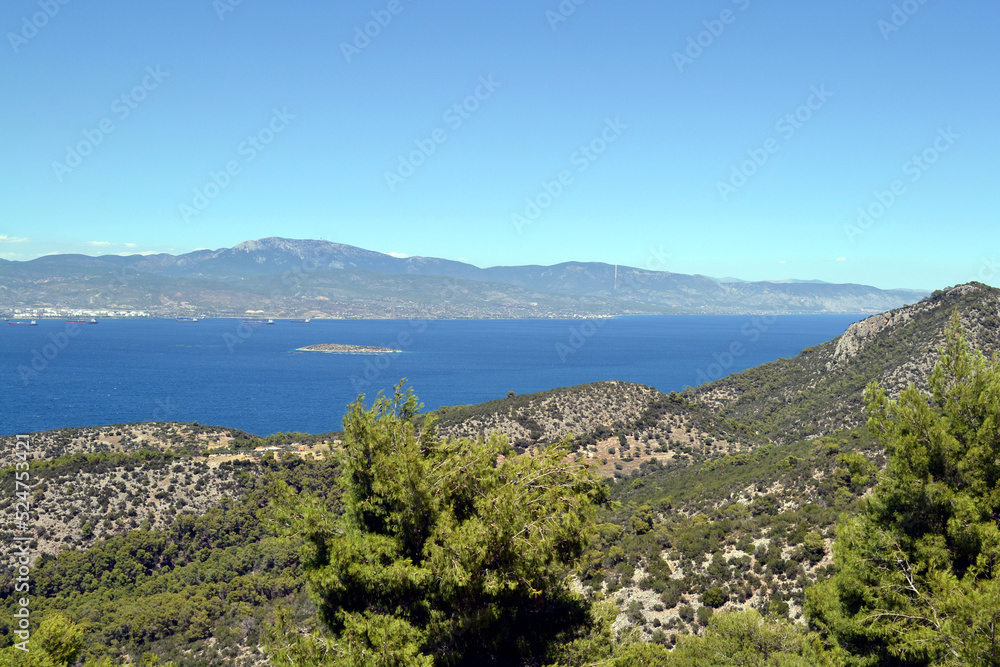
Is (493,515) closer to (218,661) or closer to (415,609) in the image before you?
(415,609)

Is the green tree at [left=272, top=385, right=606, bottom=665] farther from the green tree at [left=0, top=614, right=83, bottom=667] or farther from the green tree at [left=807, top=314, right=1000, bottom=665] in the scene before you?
the green tree at [left=807, top=314, right=1000, bottom=665]

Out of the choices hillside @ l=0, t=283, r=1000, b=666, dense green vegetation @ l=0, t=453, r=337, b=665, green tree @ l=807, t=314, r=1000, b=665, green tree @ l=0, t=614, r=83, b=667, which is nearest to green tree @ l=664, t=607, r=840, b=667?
green tree @ l=807, t=314, r=1000, b=665

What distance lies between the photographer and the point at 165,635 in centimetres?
2691

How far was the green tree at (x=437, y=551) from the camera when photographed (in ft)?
36.2

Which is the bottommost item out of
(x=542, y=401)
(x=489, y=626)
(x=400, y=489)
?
(x=542, y=401)

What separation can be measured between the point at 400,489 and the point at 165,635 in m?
22.5

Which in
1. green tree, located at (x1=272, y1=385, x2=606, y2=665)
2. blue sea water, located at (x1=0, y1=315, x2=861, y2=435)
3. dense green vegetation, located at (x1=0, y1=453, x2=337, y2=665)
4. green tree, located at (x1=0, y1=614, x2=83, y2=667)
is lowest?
blue sea water, located at (x1=0, y1=315, x2=861, y2=435)

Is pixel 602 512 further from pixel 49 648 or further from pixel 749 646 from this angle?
pixel 49 648

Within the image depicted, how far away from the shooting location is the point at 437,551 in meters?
11.1

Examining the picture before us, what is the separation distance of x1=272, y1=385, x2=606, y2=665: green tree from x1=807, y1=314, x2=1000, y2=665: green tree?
224 inches

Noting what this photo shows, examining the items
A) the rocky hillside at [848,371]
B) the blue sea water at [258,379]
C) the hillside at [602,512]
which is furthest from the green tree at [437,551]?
the blue sea water at [258,379]

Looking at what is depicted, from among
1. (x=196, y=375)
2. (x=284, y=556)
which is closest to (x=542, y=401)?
(x=284, y=556)

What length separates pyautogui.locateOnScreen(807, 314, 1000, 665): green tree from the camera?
1079 cm

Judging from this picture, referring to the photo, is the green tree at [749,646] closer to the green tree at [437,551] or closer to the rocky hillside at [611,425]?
the green tree at [437,551]
